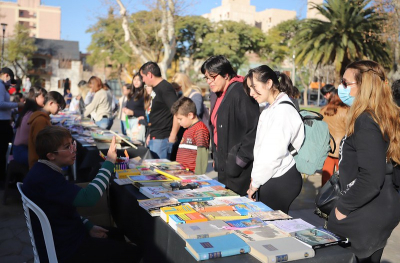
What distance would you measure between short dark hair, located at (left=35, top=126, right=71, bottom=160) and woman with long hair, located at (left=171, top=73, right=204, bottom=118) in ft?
9.56

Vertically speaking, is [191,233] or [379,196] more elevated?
[379,196]

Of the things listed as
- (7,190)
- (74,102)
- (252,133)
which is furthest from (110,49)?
(252,133)

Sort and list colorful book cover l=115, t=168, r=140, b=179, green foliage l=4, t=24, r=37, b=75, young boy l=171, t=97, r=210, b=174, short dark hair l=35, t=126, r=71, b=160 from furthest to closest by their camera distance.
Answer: green foliage l=4, t=24, r=37, b=75 < young boy l=171, t=97, r=210, b=174 < colorful book cover l=115, t=168, r=140, b=179 < short dark hair l=35, t=126, r=71, b=160

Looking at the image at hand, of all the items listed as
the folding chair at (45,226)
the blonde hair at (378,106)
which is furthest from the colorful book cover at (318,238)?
the folding chair at (45,226)

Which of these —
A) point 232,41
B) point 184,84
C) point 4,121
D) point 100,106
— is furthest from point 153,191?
point 232,41

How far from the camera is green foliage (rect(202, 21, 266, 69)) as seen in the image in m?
35.1

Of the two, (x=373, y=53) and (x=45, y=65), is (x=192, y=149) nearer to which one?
(x=373, y=53)

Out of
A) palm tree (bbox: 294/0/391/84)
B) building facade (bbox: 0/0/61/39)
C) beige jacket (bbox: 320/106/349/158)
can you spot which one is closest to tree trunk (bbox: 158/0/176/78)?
palm tree (bbox: 294/0/391/84)

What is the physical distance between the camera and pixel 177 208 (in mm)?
2293

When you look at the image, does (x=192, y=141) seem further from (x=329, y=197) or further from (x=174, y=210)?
(x=329, y=197)

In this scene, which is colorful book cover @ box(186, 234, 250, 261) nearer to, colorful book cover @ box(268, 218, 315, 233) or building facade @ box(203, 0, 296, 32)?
colorful book cover @ box(268, 218, 315, 233)

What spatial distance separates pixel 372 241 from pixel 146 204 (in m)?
1.30

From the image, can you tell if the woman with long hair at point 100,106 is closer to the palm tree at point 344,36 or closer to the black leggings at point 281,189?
the black leggings at point 281,189

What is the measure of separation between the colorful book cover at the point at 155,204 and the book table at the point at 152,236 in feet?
0.14
